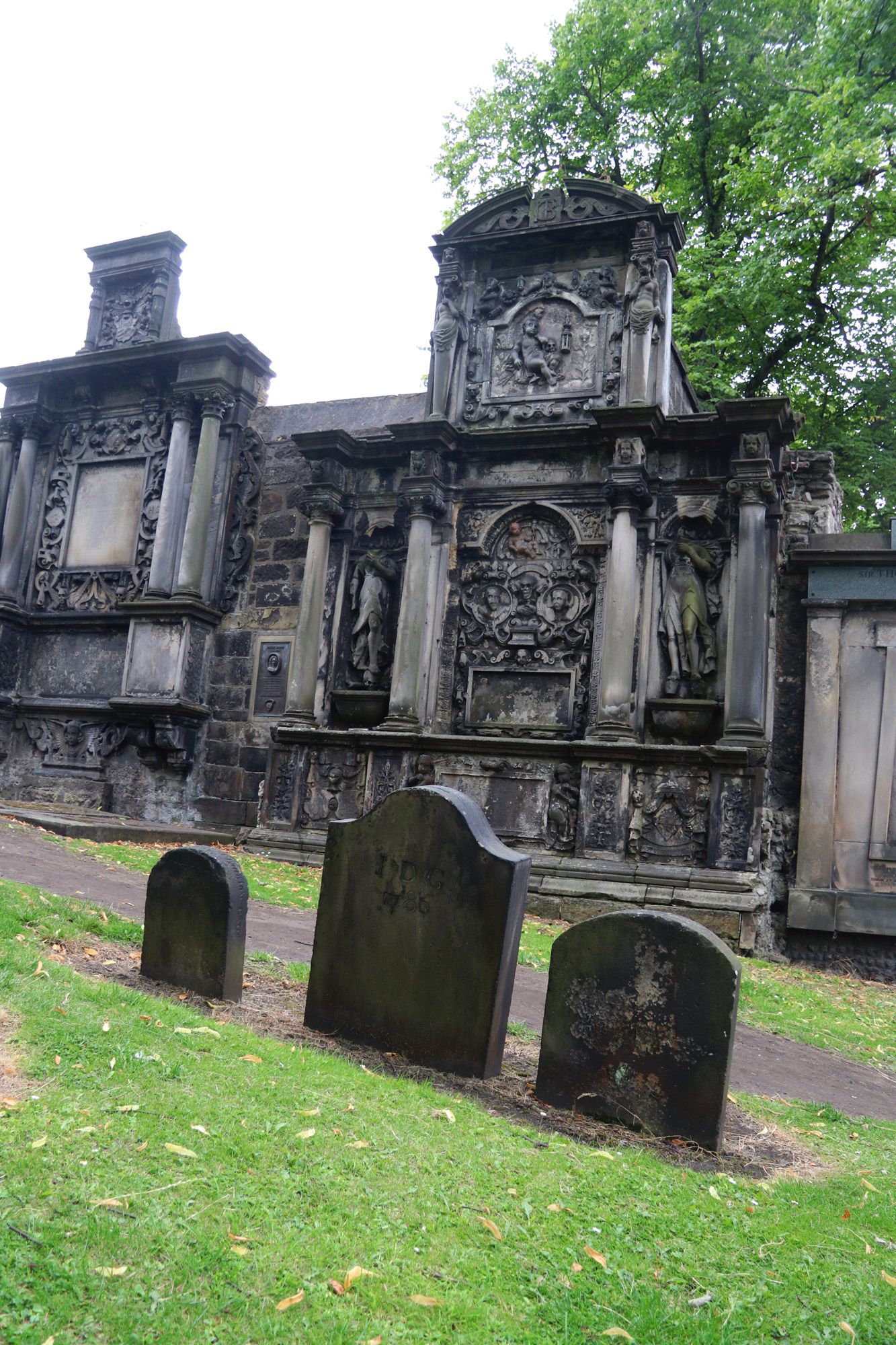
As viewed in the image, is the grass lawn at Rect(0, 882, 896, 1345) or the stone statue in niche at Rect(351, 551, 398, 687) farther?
the stone statue in niche at Rect(351, 551, 398, 687)

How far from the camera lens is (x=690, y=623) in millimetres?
10695

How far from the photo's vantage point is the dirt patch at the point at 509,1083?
3.78 m

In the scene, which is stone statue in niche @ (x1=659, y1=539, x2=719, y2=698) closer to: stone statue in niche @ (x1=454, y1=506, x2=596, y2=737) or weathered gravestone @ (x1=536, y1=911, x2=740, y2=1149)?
stone statue in niche @ (x1=454, y1=506, x2=596, y2=737)

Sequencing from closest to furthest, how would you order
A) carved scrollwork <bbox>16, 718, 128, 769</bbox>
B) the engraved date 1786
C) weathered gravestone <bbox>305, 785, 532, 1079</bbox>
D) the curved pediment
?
weathered gravestone <bbox>305, 785, 532, 1079</bbox>
the engraved date 1786
the curved pediment
carved scrollwork <bbox>16, 718, 128, 769</bbox>

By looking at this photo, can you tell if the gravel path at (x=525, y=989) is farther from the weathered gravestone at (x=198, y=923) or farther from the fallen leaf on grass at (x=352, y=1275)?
the fallen leaf on grass at (x=352, y=1275)

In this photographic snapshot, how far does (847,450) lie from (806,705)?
26.3 feet

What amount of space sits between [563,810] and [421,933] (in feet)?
20.0

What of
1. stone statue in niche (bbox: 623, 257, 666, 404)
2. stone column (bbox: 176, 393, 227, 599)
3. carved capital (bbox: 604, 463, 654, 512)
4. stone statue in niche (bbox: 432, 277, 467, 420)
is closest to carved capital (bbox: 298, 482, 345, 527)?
stone statue in niche (bbox: 432, 277, 467, 420)

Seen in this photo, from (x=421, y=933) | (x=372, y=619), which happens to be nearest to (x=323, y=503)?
(x=372, y=619)

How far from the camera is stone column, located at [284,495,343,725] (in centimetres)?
1222

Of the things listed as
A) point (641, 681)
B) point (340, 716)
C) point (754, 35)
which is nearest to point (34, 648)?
point (340, 716)

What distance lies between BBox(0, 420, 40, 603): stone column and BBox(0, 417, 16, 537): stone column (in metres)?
0.15

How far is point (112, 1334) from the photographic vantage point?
2.09 meters

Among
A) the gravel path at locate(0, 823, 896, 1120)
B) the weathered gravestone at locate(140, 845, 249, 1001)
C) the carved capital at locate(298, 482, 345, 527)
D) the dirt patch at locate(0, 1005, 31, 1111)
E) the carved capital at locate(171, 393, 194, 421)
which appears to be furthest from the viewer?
the carved capital at locate(171, 393, 194, 421)
